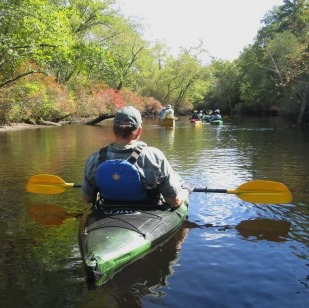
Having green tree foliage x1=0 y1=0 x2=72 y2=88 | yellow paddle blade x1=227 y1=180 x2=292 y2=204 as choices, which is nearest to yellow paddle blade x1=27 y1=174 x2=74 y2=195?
yellow paddle blade x1=227 y1=180 x2=292 y2=204

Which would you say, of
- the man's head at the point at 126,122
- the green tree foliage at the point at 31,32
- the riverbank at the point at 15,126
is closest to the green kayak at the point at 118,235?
A: the man's head at the point at 126,122

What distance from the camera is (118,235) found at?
379 centimetres

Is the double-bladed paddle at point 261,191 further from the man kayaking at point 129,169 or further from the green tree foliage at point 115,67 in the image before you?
the green tree foliage at point 115,67

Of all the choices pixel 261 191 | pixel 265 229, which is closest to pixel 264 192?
pixel 261 191

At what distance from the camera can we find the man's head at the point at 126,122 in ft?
13.2

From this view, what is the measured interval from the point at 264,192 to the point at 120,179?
8.70 ft

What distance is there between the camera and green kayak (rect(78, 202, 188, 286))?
3414 mm

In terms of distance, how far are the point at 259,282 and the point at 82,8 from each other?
101 feet

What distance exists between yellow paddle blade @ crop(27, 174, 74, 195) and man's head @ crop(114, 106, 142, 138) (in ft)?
8.41

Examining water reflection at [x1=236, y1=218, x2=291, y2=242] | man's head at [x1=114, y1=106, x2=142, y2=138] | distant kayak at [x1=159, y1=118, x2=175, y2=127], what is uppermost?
man's head at [x1=114, y1=106, x2=142, y2=138]

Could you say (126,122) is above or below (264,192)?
above

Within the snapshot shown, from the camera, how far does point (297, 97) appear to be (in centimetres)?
2794

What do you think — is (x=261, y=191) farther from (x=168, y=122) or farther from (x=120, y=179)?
(x=168, y=122)

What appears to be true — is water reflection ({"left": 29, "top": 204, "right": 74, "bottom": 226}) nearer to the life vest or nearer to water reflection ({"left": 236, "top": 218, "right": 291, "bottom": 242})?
the life vest
